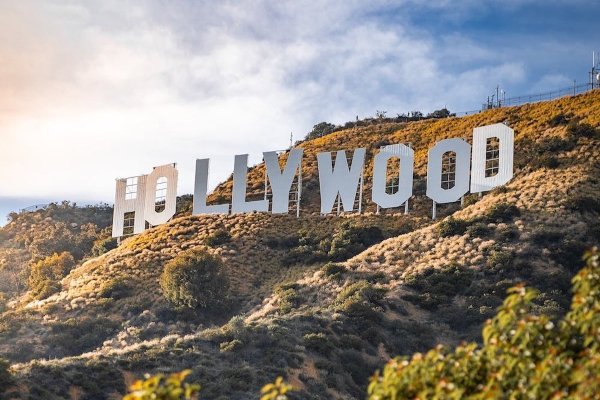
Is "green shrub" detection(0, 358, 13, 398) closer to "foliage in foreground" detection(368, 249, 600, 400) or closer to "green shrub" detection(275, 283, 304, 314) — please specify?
"green shrub" detection(275, 283, 304, 314)

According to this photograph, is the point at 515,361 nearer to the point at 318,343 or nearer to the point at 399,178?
the point at 318,343

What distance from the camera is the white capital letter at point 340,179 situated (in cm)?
7431

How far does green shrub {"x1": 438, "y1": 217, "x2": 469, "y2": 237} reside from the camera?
217ft

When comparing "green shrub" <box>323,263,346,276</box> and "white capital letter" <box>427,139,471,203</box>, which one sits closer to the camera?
"green shrub" <box>323,263,346,276</box>

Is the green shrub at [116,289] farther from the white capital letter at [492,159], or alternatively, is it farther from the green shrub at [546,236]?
the green shrub at [546,236]

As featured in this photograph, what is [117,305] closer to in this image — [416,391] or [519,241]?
→ [519,241]

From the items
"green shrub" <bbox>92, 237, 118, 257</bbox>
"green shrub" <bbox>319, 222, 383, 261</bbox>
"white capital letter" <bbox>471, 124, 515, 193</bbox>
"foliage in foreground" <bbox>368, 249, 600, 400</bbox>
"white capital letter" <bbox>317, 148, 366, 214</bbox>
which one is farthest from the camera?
"green shrub" <bbox>92, 237, 118, 257</bbox>

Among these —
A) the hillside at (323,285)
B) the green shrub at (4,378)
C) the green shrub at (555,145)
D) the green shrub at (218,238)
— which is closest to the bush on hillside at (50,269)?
the hillside at (323,285)

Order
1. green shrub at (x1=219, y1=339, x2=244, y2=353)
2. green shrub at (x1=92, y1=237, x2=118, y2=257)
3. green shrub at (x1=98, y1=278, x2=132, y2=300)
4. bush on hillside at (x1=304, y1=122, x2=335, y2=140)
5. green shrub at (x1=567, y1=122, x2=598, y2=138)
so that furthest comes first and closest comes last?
bush on hillside at (x1=304, y1=122, x2=335, y2=140) → green shrub at (x1=92, y1=237, x2=118, y2=257) → green shrub at (x1=567, y1=122, x2=598, y2=138) → green shrub at (x1=98, y1=278, x2=132, y2=300) → green shrub at (x1=219, y1=339, x2=244, y2=353)

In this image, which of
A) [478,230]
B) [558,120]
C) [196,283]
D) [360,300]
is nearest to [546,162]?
[558,120]

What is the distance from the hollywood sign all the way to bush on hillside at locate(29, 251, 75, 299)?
5742mm

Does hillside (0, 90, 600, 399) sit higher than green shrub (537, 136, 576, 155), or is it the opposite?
green shrub (537, 136, 576, 155)

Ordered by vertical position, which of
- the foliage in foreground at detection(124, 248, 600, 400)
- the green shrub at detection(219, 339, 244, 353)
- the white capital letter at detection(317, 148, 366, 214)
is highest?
the white capital letter at detection(317, 148, 366, 214)

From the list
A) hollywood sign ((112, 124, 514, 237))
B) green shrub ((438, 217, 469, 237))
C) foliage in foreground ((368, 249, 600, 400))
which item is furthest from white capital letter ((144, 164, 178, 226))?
foliage in foreground ((368, 249, 600, 400))
